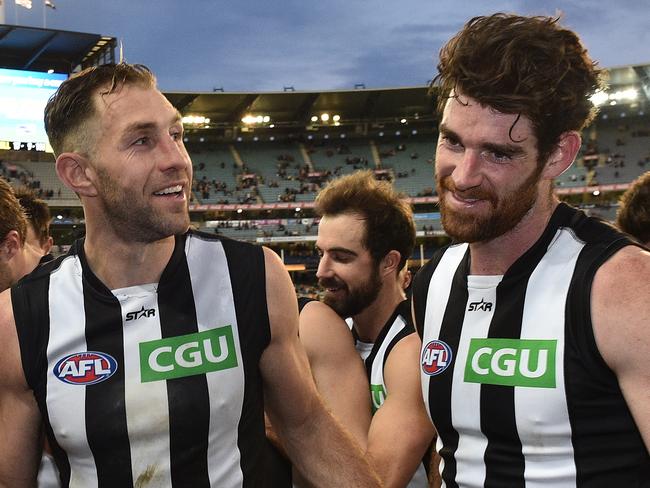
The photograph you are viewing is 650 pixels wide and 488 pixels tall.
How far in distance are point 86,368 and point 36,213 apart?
2.59m

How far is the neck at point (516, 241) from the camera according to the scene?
6.63 feet

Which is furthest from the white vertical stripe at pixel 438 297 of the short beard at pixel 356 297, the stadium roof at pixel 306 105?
the stadium roof at pixel 306 105

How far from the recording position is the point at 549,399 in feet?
5.92

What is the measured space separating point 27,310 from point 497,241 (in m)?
1.48

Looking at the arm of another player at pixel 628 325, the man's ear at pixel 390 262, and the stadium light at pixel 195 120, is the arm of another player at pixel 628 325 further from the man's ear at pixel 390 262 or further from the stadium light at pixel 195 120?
the stadium light at pixel 195 120

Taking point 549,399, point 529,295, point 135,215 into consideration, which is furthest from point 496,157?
point 135,215

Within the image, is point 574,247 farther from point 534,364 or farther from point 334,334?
point 334,334

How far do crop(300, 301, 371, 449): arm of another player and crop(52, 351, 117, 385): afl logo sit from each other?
0.95 metres

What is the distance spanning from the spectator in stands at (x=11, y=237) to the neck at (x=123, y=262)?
765mm

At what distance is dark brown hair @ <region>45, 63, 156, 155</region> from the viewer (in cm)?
221

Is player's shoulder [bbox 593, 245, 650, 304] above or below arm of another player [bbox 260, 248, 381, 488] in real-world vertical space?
above

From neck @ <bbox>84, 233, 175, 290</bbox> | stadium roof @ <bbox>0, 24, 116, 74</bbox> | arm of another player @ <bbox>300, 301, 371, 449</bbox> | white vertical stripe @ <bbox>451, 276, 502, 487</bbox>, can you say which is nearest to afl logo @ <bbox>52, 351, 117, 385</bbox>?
neck @ <bbox>84, 233, 175, 290</bbox>

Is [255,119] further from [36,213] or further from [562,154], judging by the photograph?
[562,154]

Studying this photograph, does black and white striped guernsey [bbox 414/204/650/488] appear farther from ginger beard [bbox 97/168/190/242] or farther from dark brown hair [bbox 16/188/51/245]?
dark brown hair [bbox 16/188/51/245]
